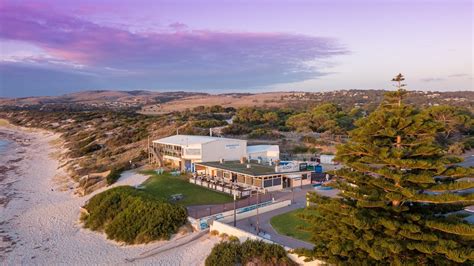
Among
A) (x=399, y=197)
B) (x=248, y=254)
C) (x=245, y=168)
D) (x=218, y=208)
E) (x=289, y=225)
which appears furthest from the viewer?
(x=245, y=168)

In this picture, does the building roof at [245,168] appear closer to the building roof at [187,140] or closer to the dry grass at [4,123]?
the building roof at [187,140]

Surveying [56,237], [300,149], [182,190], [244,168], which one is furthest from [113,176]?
[300,149]

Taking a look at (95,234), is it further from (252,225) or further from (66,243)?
(252,225)

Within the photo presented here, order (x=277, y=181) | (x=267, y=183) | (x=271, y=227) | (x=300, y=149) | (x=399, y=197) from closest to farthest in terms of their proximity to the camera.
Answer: (x=399, y=197) < (x=271, y=227) < (x=267, y=183) < (x=277, y=181) < (x=300, y=149)

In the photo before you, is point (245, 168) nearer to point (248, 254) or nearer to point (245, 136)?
point (248, 254)

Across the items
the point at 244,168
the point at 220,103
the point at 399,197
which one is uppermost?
the point at 220,103

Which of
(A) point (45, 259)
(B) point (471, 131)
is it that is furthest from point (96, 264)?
(B) point (471, 131)

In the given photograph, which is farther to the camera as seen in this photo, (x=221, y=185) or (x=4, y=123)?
(x=4, y=123)

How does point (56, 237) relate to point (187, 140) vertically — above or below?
below
